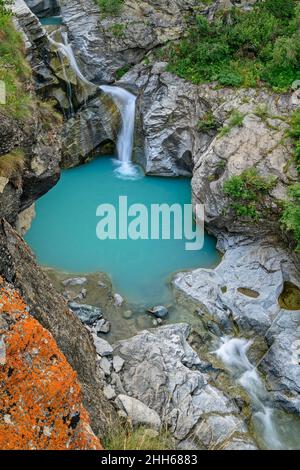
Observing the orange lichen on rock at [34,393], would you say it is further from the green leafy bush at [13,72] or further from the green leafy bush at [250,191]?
the green leafy bush at [250,191]

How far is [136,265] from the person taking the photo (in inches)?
492

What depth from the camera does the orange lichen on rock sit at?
4230 millimetres

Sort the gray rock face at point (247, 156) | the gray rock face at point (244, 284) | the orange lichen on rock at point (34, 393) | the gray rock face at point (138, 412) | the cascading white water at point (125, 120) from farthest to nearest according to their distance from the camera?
the cascading white water at point (125, 120)
the gray rock face at point (247, 156)
the gray rock face at point (244, 284)
the gray rock face at point (138, 412)
the orange lichen on rock at point (34, 393)

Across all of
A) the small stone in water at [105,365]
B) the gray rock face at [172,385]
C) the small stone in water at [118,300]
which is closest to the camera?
the gray rock face at [172,385]

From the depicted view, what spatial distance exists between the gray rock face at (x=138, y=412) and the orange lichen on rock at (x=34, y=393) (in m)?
2.23

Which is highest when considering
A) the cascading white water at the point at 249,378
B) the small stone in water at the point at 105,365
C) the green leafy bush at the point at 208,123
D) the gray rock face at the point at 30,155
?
the gray rock face at the point at 30,155

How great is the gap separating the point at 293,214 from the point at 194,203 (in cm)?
402

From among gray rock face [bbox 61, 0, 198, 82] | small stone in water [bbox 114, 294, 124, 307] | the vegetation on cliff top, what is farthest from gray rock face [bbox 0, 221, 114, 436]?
gray rock face [bbox 61, 0, 198, 82]

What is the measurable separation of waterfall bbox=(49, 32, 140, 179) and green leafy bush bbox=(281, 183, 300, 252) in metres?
7.10

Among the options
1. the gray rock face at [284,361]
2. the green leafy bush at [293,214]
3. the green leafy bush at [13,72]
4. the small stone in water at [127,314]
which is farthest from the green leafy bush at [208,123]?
the small stone in water at [127,314]

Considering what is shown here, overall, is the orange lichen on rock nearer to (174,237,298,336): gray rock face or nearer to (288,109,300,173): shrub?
(174,237,298,336): gray rock face

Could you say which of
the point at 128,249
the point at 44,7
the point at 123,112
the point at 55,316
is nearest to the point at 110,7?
the point at 44,7

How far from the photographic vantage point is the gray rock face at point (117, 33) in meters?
17.2
